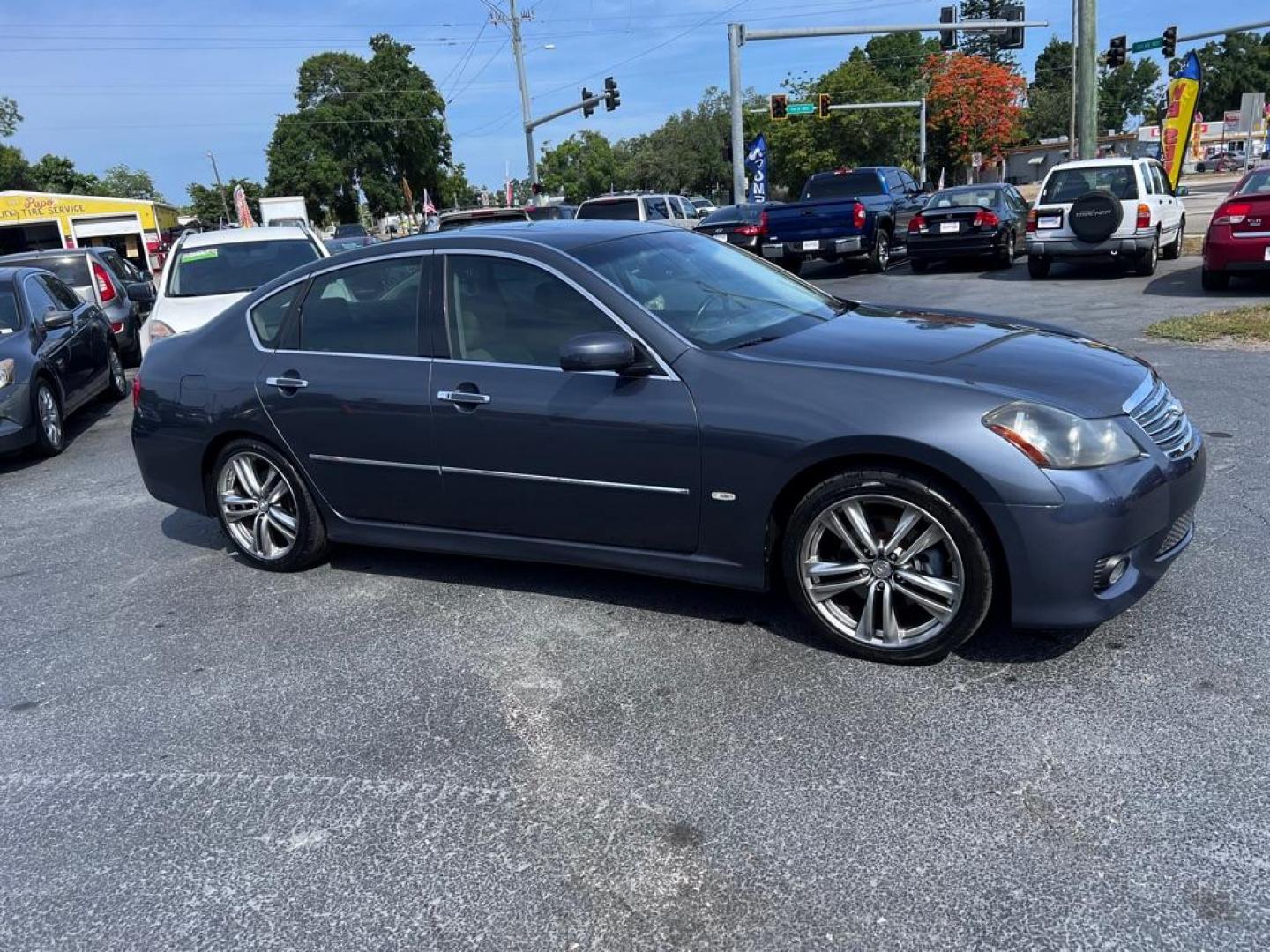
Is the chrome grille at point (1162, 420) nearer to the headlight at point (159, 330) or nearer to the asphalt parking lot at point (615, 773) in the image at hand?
the asphalt parking lot at point (615, 773)

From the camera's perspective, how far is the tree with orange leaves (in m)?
56.4

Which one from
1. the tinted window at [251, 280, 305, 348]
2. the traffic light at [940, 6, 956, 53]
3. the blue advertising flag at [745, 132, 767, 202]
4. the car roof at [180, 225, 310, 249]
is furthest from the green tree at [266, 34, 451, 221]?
the tinted window at [251, 280, 305, 348]

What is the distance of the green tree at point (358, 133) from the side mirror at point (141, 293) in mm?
57747

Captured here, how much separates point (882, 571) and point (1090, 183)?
14124mm

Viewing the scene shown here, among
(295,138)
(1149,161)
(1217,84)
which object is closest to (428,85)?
(295,138)

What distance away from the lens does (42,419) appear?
8.34m

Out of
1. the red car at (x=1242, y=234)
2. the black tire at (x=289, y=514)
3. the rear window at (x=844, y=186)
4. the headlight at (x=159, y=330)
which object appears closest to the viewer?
the black tire at (x=289, y=514)

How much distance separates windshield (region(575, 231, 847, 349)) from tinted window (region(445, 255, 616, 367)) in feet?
0.65

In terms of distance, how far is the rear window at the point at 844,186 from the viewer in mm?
20031

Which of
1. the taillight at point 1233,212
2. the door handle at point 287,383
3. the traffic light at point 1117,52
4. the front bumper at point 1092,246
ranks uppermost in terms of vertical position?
the traffic light at point 1117,52

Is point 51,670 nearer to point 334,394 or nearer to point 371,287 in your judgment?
point 334,394

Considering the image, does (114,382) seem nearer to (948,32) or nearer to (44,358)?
(44,358)

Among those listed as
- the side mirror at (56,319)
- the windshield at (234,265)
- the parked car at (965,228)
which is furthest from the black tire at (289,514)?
the parked car at (965,228)

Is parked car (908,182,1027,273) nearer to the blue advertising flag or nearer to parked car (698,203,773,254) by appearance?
parked car (698,203,773,254)
